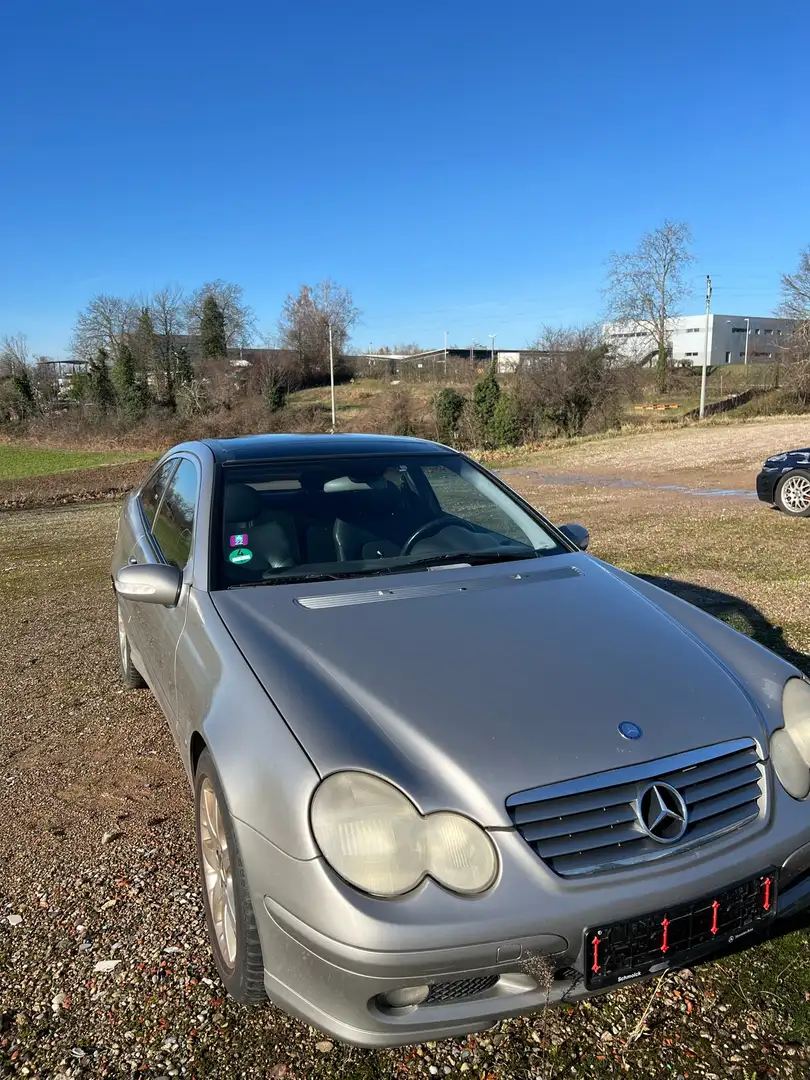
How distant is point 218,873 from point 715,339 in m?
83.8

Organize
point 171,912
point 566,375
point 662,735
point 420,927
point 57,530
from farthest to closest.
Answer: point 566,375 < point 57,530 < point 171,912 < point 662,735 < point 420,927

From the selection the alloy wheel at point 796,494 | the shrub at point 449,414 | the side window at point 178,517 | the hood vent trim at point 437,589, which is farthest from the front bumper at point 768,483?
the shrub at point 449,414

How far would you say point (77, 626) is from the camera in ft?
21.5

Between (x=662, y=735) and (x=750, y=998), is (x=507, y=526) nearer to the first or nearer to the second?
(x=662, y=735)

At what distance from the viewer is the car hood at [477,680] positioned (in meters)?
1.91

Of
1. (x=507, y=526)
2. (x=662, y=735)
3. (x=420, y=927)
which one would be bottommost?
(x=420, y=927)

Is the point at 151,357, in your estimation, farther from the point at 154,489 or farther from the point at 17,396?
the point at 154,489

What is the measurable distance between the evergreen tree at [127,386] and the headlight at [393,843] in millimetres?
61168

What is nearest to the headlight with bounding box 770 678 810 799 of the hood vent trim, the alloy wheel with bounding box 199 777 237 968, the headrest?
the hood vent trim

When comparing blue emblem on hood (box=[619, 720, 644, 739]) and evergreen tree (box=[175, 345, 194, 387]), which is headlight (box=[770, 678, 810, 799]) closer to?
blue emblem on hood (box=[619, 720, 644, 739])

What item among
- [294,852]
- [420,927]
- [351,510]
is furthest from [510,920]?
[351,510]

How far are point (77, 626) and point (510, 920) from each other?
5725mm

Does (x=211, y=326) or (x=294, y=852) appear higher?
(x=211, y=326)

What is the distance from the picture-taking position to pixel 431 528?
3.47 meters
